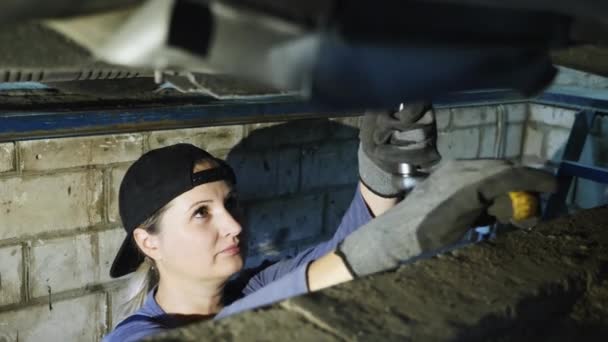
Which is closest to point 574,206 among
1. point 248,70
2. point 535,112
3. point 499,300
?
point 535,112

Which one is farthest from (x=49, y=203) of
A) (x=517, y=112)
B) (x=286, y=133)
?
(x=517, y=112)

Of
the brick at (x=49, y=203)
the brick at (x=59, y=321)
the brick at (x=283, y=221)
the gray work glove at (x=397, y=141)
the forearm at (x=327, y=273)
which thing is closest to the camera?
the forearm at (x=327, y=273)

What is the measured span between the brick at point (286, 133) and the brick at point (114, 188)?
552 millimetres

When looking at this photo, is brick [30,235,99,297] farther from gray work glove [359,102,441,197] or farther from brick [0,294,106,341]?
gray work glove [359,102,441,197]

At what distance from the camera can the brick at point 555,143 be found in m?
3.49

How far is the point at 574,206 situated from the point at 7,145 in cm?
301

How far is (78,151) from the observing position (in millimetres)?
2170

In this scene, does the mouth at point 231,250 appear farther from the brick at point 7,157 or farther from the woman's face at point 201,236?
the brick at point 7,157

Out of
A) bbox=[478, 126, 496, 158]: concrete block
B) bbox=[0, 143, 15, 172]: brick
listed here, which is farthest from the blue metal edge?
bbox=[478, 126, 496, 158]: concrete block

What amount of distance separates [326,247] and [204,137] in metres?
0.89

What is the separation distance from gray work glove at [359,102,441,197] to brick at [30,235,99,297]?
1171 mm

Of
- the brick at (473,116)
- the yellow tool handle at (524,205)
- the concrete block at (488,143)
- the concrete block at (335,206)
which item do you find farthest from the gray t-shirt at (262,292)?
the concrete block at (488,143)

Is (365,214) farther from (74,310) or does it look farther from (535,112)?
(535,112)

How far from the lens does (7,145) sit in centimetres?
200
